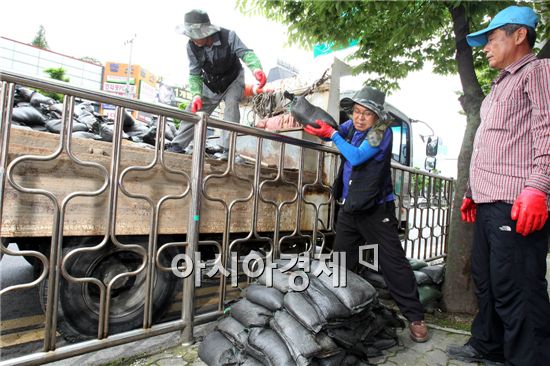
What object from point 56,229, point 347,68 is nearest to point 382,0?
point 347,68

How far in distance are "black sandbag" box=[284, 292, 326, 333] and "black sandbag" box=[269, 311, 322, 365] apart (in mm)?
33

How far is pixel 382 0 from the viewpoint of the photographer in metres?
3.20

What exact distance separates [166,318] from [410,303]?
187 centimetres

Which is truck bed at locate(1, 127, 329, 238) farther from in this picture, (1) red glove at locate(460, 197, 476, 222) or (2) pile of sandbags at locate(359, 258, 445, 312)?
(1) red glove at locate(460, 197, 476, 222)

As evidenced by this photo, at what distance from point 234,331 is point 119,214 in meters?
0.95

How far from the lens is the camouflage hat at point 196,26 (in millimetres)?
3141

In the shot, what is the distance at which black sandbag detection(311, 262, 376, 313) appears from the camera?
6.55 feet

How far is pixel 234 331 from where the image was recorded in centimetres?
199

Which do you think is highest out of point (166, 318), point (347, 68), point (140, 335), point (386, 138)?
point (347, 68)

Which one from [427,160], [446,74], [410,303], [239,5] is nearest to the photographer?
[410,303]

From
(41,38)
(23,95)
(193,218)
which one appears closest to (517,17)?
(193,218)

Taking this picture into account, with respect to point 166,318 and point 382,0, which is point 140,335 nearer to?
point 166,318

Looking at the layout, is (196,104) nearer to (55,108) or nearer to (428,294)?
(55,108)

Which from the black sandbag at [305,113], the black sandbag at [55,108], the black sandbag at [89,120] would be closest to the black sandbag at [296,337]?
the black sandbag at [305,113]
